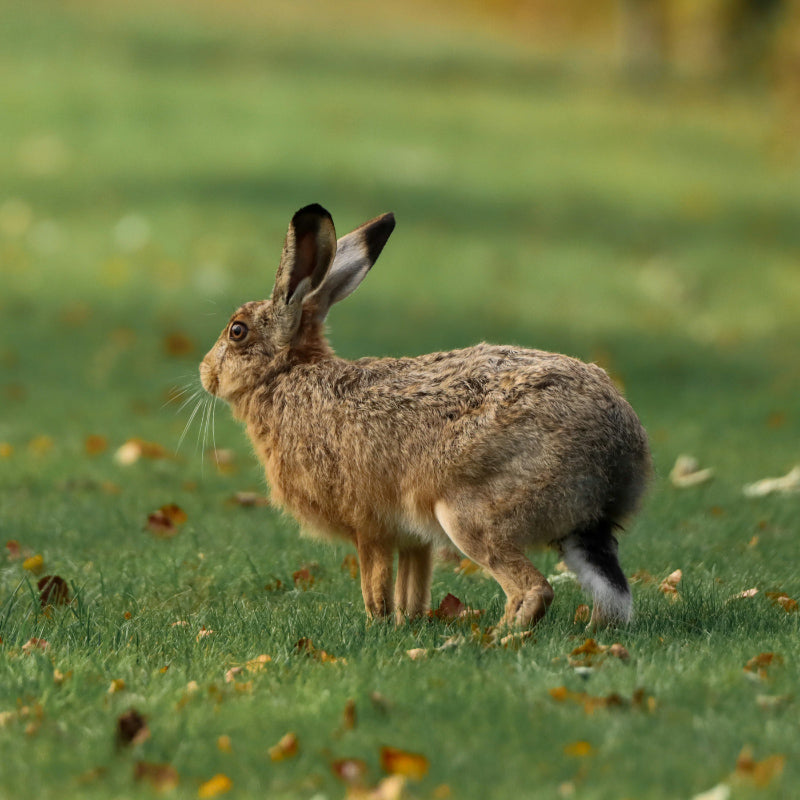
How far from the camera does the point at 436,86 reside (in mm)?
28438

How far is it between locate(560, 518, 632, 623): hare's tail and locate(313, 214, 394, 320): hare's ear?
5.26ft

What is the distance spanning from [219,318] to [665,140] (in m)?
13.5

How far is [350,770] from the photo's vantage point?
3.91 m

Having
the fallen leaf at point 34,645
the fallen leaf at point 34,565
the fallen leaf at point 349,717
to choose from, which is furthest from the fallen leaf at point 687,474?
the fallen leaf at point 349,717

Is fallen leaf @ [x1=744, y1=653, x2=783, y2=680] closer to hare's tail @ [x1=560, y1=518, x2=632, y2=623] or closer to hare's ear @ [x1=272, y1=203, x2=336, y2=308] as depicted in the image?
hare's tail @ [x1=560, y1=518, x2=632, y2=623]

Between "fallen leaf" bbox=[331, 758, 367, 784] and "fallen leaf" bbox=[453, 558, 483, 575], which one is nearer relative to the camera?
"fallen leaf" bbox=[331, 758, 367, 784]

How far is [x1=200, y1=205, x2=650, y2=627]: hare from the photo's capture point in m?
5.29

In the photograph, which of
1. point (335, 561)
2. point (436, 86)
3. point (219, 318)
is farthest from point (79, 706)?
point (436, 86)

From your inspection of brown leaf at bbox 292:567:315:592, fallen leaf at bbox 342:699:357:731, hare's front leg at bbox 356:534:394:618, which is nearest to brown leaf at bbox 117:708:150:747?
fallen leaf at bbox 342:699:357:731

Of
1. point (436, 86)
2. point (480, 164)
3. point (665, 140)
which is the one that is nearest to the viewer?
point (480, 164)

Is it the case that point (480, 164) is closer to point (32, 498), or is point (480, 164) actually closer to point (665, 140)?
point (665, 140)

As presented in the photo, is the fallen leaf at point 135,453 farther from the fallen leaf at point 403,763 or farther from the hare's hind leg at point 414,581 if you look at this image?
the fallen leaf at point 403,763

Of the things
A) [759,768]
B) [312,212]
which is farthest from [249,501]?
[759,768]

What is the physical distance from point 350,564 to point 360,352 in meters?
6.07
